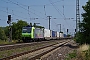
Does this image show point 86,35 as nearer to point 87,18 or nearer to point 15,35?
point 87,18

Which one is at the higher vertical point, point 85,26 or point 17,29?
point 17,29

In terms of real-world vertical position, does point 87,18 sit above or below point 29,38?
above

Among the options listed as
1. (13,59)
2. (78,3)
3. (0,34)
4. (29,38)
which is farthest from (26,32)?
(0,34)

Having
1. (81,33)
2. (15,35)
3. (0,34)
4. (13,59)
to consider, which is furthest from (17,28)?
(13,59)

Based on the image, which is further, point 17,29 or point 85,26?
point 17,29

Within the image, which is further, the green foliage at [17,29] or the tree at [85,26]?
the green foliage at [17,29]

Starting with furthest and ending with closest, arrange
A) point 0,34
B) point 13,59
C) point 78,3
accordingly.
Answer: point 0,34 < point 78,3 < point 13,59

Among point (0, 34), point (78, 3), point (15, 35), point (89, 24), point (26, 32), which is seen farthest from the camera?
point (15, 35)

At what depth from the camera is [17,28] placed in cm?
9662

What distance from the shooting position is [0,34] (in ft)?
275

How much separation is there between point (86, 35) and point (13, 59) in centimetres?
1981

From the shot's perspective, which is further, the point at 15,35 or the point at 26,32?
the point at 15,35

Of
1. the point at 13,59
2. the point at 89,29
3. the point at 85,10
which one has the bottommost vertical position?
the point at 13,59

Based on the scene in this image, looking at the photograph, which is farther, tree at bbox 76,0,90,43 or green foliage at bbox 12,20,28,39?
green foliage at bbox 12,20,28,39
